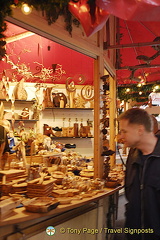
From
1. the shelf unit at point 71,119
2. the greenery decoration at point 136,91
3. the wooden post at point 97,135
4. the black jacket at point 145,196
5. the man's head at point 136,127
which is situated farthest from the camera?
the greenery decoration at point 136,91

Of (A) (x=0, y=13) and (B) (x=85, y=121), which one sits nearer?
(A) (x=0, y=13)

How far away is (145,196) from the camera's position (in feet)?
7.73

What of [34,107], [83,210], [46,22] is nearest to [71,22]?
[46,22]

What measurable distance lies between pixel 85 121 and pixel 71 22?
192 inches

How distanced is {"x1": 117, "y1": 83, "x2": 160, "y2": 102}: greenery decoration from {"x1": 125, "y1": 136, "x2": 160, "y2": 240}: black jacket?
30.6ft

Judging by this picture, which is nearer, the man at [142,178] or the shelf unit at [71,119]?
the man at [142,178]

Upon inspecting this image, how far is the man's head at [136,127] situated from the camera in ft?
8.11

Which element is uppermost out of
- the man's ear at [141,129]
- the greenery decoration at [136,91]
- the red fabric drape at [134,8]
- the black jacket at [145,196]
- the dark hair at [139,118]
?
the greenery decoration at [136,91]

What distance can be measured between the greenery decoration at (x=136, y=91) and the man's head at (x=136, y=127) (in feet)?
30.0

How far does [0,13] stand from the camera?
2.58 m

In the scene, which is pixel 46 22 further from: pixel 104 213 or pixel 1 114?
pixel 104 213

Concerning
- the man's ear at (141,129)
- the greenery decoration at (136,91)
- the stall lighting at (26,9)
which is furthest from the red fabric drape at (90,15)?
the greenery decoration at (136,91)

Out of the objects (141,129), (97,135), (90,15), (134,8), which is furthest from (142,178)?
(97,135)

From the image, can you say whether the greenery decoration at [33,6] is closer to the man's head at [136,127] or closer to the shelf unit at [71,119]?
the man's head at [136,127]
